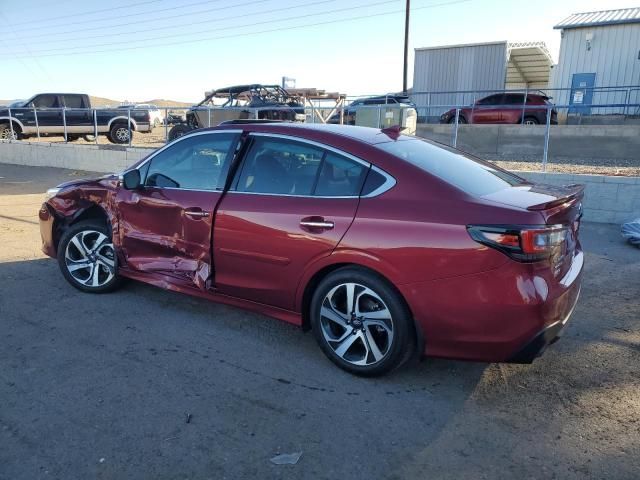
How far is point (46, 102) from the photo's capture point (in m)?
19.2

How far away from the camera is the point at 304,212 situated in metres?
3.47

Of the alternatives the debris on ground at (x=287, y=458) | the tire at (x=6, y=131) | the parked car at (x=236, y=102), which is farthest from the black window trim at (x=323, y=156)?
the tire at (x=6, y=131)

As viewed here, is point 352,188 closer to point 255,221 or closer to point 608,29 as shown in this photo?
point 255,221

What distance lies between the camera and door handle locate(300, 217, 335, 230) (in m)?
3.34

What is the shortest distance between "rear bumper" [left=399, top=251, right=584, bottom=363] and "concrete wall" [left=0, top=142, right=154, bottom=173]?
452 inches

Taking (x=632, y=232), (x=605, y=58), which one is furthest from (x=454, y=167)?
(x=605, y=58)

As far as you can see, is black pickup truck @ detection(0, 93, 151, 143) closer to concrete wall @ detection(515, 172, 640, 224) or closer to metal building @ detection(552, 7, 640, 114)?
concrete wall @ detection(515, 172, 640, 224)

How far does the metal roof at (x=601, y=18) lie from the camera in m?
20.9

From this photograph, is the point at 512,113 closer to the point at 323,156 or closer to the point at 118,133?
the point at 118,133

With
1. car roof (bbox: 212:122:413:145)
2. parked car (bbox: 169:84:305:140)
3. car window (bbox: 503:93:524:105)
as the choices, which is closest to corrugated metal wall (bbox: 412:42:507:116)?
car window (bbox: 503:93:524:105)

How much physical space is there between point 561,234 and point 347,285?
1304 millimetres

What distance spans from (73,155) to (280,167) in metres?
14.2

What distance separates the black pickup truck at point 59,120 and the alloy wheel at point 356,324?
17.4 metres

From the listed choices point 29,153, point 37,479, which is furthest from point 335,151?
point 29,153
